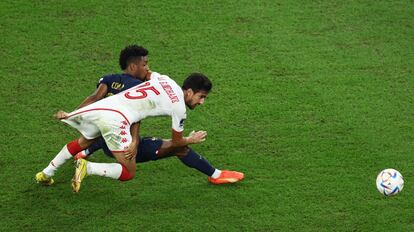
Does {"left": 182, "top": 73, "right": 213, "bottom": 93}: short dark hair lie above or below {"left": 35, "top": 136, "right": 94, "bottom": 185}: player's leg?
above

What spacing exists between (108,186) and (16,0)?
4.09 metres

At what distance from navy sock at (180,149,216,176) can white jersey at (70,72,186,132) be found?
1.45ft

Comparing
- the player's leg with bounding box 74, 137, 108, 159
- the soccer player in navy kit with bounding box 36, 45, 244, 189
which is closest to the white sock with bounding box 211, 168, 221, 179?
the soccer player in navy kit with bounding box 36, 45, 244, 189

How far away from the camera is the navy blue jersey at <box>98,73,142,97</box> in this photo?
276 inches

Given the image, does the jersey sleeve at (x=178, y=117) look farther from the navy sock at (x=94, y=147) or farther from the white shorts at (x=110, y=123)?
the navy sock at (x=94, y=147)

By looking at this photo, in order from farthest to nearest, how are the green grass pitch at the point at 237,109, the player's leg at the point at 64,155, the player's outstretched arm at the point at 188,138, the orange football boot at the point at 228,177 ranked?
the orange football boot at the point at 228,177
the player's leg at the point at 64,155
the green grass pitch at the point at 237,109
the player's outstretched arm at the point at 188,138

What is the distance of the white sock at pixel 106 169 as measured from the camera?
678 centimetres

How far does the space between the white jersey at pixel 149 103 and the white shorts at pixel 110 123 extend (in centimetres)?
3

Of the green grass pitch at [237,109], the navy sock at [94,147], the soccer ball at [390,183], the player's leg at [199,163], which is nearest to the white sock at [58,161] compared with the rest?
the green grass pitch at [237,109]

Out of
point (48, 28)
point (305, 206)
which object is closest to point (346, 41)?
point (305, 206)

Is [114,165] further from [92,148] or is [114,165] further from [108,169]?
[92,148]

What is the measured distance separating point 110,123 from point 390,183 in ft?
8.64

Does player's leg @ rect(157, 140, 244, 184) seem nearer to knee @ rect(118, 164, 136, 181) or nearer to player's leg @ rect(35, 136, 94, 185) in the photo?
knee @ rect(118, 164, 136, 181)

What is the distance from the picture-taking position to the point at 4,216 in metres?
6.71
